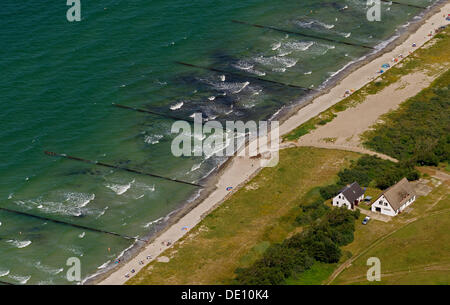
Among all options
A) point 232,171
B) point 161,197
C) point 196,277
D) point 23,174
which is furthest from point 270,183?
point 23,174

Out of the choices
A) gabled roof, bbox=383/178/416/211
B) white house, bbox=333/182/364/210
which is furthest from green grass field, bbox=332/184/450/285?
white house, bbox=333/182/364/210

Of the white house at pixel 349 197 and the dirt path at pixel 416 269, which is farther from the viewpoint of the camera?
the white house at pixel 349 197

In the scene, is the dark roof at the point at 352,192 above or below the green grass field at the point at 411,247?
above

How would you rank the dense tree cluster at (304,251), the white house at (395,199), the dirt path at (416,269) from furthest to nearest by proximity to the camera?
the white house at (395,199) → the dirt path at (416,269) → the dense tree cluster at (304,251)


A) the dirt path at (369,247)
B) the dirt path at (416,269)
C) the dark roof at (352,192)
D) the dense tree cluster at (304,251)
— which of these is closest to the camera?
the dense tree cluster at (304,251)

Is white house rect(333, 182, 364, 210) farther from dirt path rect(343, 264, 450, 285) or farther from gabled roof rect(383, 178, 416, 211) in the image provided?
dirt path rect(343, 264, 450, 285)

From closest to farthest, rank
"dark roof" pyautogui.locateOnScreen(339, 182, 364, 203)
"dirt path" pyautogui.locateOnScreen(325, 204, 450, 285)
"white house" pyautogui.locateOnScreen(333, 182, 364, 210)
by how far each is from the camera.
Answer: "dirt path" pyautogui.locateOnScreen(325, 204, 450, 285) < "white house" pyautogui.locateOnScreen(333, 182, 364, 210) < "dark roof" pyautogui.locateOnScreen(339, 182, 364, 203)

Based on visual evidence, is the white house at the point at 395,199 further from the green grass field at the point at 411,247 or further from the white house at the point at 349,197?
the white house at the point at 349,197

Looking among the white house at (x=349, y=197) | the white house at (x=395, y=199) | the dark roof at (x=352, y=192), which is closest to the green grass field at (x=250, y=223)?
the white house at (x=349, y=197)
